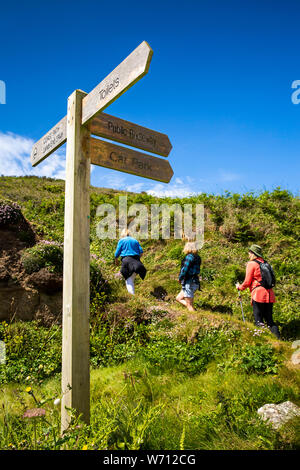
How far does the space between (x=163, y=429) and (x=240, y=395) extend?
1.07 metres

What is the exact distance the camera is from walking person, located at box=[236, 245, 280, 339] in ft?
21.7

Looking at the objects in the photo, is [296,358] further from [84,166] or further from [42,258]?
[42,258]

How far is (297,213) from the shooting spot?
13.5 m

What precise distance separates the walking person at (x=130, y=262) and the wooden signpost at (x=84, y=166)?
15.5 feet

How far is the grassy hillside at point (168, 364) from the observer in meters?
2.73

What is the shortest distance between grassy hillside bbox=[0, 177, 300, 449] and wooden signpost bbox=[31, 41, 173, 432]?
0.41 metres

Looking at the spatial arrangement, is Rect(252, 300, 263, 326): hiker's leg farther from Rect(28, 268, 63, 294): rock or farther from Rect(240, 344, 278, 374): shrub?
Rect(28, 268, 63, 294): rock

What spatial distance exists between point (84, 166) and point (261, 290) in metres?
4.99

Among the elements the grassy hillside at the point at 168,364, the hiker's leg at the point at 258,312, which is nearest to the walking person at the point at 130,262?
the grassy hillside at the point at 168,364

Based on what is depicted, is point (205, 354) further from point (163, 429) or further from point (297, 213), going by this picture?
point (297, 213)

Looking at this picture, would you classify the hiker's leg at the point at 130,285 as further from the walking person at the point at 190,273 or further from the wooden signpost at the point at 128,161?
the wooden signpost at the point at 128,161

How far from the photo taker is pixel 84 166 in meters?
3.26
